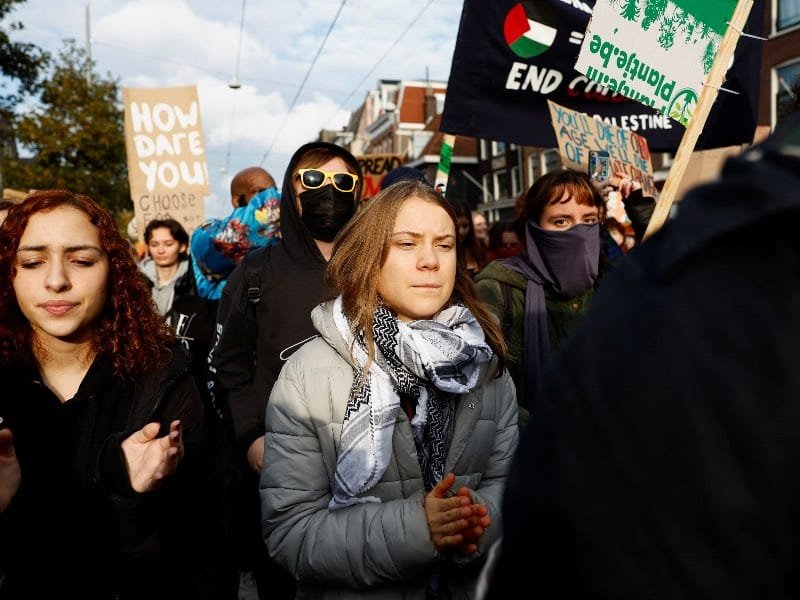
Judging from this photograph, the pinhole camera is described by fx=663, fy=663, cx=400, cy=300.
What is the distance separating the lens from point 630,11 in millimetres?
3131

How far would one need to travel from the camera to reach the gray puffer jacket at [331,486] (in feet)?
5.49

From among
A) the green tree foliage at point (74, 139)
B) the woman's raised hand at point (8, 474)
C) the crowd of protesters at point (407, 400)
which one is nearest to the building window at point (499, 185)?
the green tree foliage at point (74, 139)

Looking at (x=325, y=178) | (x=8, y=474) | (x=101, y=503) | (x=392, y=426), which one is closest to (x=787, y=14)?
(x=325, y=178)

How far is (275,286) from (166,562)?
1.21m

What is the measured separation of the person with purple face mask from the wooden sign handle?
3.14 ft

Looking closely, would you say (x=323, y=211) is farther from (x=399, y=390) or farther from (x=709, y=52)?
(x=709, y=52)

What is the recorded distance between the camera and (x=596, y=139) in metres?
3.62

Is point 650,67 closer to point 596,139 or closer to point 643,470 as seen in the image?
point 596,139

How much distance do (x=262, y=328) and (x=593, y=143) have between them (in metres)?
2.07

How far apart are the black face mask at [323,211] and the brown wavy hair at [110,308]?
2.97ft

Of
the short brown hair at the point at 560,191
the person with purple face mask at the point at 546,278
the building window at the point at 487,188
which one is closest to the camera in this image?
the person with purple face mask at the point at 546,278

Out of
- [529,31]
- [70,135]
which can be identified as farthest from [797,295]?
[70,135]

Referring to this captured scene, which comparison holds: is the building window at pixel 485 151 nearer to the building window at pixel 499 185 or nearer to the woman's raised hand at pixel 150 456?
the building window at pixel 499 185

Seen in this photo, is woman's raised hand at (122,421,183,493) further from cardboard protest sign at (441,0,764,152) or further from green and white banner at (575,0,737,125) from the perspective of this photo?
cardboard protest sign at (441,0,764,152)
